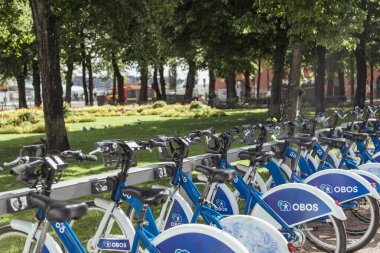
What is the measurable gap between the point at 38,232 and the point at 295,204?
7.83ft

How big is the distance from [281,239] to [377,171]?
2937 mm

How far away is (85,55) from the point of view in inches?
1660

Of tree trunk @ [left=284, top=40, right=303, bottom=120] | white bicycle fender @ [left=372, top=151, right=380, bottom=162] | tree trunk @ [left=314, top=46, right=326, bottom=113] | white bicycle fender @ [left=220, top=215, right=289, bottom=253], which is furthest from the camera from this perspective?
tree trunk @ [left=314, top=46, right=326, bottom=113]

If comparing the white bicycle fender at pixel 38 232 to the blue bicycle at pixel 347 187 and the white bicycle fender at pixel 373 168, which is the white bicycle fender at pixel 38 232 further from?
the white bicycle fender at pixel 373 168

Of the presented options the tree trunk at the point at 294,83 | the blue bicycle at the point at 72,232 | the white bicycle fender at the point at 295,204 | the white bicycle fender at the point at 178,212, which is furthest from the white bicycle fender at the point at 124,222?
the tree trunk at the point at 294,83

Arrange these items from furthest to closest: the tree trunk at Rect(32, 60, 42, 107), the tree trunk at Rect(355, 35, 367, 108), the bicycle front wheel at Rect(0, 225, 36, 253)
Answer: the tree trunk at Rect(32, 60, 42, 107), the tree trunk at Rect(355, 35, 367, 108), the bicycle front wheel at Rect(0, 225, 36, 253)

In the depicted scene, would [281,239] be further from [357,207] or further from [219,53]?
[219,53]

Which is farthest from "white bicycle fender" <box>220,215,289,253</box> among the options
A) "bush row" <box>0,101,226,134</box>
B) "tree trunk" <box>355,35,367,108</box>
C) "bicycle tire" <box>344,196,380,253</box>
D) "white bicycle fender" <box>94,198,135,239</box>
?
"tree trunk" <box>355,35,367,108</box>

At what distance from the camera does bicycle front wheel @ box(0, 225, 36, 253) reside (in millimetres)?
3697

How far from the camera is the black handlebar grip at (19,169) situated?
337 cm

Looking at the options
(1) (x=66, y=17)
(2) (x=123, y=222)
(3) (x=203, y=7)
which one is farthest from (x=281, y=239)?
(3) (x=203, y=7)

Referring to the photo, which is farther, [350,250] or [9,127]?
Result: [9,127]

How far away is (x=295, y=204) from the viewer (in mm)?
4855

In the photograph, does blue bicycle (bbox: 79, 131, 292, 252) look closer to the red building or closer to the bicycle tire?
the bicycle tire
